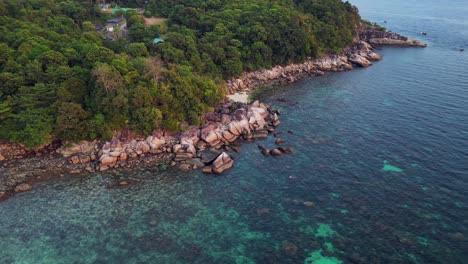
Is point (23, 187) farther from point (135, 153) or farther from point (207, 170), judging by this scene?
point (207, 170)

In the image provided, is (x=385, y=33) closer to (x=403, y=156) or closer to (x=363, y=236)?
(x=403, y=156)

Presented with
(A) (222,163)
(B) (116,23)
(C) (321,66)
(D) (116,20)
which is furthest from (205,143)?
(D) (116,20)

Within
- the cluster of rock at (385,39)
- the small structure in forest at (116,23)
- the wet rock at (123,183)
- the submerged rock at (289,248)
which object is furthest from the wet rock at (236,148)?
the cluster of rock at (385,39)

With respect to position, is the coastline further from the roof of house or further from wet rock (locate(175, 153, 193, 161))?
the roof of house

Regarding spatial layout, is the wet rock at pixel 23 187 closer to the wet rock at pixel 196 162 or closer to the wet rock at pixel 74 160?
the wet rock at pixel 74 160

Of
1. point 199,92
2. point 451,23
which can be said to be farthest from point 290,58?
point 451,23

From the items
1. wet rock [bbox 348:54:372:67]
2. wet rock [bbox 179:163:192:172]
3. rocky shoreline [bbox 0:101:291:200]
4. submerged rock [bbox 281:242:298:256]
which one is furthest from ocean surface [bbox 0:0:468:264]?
wet rock [bbox 348:54:372:67]

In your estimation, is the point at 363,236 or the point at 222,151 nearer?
the point at 363,236
